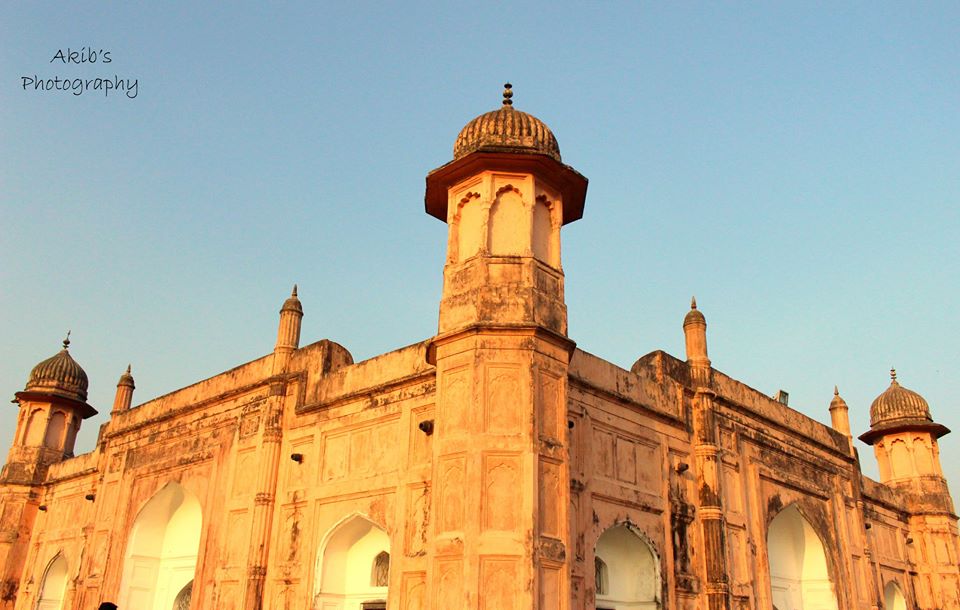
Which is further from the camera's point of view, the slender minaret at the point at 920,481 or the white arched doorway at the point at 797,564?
the slender minaret at the point at 920,481

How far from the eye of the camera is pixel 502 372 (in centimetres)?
1080

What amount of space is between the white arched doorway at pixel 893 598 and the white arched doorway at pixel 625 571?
464 inches

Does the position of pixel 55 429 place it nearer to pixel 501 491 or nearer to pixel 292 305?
pixel 292 305

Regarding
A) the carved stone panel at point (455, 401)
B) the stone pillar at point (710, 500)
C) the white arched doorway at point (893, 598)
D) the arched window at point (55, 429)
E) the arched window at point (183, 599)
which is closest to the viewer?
the carved stone panel at point (455, 401)

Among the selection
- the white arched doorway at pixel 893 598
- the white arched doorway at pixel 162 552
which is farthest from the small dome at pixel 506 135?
the white arched doorway at pixel 893 598

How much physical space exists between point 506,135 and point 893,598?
18.1m

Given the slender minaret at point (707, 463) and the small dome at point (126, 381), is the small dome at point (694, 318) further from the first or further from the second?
the small dome at point (126, 381)

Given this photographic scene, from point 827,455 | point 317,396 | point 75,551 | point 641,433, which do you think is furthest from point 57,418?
point 827,455

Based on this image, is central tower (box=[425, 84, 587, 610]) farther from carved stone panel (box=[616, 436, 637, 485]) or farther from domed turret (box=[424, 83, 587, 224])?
carved stone panel (box=[616, 436, 637, 485])

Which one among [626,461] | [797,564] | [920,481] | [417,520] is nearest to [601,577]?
[626,461]

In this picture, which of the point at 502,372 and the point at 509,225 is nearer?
the point at 502,372

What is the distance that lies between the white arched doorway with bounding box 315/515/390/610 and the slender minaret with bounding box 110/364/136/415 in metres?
9.84

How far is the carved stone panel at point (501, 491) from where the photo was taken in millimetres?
9953

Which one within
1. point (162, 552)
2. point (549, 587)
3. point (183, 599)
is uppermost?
point (162, 552)
